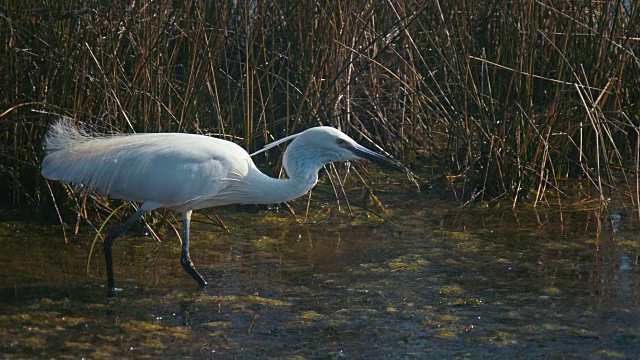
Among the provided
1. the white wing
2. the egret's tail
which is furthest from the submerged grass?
the white wing

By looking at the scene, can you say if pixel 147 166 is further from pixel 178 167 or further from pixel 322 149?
pixel 322 149

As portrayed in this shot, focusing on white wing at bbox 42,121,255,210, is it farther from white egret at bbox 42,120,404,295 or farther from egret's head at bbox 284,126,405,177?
egret's head at bbox 284,126,405,177

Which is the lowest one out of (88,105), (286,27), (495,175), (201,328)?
(201,328)

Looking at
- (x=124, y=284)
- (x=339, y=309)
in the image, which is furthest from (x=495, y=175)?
(x=124, y=284)

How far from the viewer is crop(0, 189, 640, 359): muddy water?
155 inches

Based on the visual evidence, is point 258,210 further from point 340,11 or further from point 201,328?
point 201,328

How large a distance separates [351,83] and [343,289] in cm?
205

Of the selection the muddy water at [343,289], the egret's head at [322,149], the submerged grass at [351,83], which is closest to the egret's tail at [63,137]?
the submerged grass at [351,83]

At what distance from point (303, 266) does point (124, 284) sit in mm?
930

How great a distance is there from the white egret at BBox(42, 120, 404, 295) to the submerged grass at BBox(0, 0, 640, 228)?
32 centimetres

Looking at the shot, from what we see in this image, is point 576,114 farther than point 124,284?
Yes

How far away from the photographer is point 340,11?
5.90 meters

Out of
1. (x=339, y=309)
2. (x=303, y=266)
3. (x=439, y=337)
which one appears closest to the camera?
(x=439, y=337)

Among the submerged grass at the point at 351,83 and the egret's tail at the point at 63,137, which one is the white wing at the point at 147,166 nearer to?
the egret's tail at the point at 63,137
